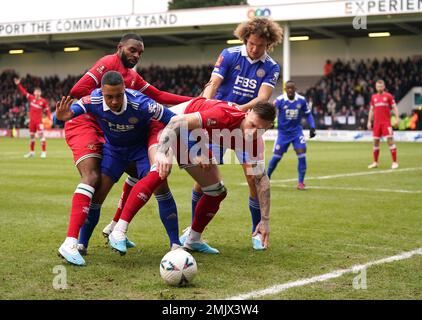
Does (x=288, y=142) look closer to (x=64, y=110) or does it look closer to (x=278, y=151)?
(x=278, y=151)

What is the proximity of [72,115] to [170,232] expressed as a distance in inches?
57.7

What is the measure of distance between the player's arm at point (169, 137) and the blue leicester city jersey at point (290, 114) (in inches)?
323

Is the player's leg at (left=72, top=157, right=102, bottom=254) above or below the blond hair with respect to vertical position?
below

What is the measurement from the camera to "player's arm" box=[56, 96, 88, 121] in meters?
6.50

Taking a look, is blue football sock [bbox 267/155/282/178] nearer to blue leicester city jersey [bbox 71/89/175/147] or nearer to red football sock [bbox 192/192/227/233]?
red football sock [bbox 192/192/227/233]

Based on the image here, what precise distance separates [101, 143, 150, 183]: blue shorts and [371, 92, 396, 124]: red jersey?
540 inches

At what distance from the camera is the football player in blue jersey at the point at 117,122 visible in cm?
632

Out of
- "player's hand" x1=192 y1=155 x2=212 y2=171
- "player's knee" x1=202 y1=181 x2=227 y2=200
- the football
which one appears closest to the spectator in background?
"player's knee" x1=202 y1=181 x2=227 y2=200

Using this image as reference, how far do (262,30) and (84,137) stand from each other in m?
2.20

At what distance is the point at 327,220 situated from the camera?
370 inches

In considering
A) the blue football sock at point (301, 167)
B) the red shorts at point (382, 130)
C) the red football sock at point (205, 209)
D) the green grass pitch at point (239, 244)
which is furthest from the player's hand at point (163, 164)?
the red shorts at point (382, 130)

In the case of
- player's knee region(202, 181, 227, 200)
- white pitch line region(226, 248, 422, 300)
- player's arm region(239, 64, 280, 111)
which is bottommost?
white pitch line region(226, 248, 422, 300)

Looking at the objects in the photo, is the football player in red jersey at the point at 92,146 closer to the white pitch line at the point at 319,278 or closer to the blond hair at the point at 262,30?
the blond hair at the point at 262,30
